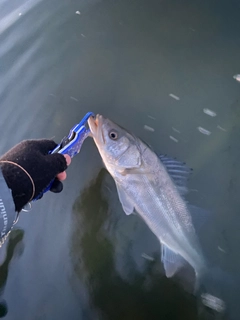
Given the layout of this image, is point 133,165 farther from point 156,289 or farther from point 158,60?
point 158,60

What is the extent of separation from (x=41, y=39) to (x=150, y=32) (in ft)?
4.47

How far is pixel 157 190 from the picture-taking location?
9.05ft

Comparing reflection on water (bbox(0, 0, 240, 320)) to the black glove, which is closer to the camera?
the black glove

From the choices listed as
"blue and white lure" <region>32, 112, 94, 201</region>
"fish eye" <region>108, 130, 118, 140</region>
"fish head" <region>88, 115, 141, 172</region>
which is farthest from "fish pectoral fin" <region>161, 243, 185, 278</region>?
"blue and white lure" <region>32, 112, 94, 201</region>

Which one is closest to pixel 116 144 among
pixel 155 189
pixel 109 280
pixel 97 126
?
pixel 97 126

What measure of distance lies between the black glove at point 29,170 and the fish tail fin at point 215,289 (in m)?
1.40

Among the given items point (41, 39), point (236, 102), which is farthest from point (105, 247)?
point (41, 39)

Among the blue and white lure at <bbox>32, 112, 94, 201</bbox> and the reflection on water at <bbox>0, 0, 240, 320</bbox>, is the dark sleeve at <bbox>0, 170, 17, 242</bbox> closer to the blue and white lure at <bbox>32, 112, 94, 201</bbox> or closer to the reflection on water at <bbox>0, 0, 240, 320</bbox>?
the blue and white lure at <bbox>32, 112, 94, 201</bbox>

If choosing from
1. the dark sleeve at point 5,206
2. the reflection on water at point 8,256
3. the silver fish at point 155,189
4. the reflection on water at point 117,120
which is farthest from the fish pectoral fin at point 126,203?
the reflection on water at point 8,256

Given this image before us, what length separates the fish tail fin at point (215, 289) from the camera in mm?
2773

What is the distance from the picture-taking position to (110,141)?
2814mm

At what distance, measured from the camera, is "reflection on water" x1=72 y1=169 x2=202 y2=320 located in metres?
2.87

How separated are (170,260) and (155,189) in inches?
22.9

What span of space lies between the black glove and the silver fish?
20.0 inches
